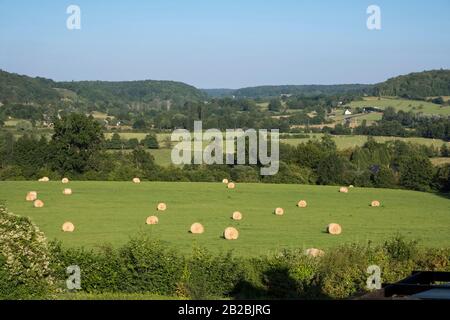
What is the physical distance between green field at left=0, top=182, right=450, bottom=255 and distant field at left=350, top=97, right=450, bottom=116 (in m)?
54.9

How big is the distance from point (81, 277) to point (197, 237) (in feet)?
26.8

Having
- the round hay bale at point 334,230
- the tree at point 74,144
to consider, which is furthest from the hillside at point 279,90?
the round hay bale at point 334,230

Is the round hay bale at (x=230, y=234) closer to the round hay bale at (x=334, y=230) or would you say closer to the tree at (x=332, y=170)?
the round hay bale at (x=334, y=230)

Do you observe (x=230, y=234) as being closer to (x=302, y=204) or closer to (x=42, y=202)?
(x=302, y=204)

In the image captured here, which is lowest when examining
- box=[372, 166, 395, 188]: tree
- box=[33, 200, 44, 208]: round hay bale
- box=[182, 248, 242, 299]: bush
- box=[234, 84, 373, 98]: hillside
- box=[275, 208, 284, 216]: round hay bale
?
box=[372, 166, 395, 188]: tree

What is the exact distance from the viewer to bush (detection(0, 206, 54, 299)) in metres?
14.3

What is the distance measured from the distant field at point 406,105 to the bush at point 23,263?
83040 millimetres

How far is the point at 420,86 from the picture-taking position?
10138cm

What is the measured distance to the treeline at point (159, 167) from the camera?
53.8 meters

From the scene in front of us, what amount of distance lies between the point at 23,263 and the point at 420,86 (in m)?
93.5

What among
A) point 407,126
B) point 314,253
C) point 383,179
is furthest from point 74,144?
point 407,126

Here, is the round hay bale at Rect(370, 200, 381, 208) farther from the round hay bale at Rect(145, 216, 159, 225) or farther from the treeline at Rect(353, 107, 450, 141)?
the treeline at Rect(353, 107, 450, 141)

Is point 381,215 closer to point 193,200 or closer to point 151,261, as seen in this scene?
point 193,200

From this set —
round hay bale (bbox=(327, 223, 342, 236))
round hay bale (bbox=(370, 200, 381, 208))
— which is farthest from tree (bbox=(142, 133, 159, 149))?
round hay bale (bbox=(327, 223, 342, 236))
